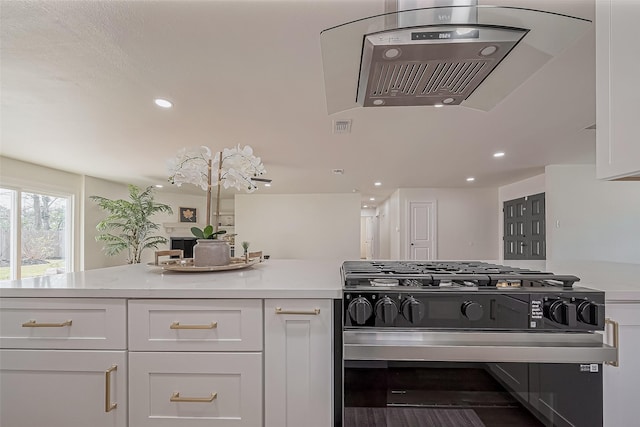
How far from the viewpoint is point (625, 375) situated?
1.00 m

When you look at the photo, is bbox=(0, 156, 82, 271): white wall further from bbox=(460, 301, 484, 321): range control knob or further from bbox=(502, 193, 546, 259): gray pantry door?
bbox=(502, 193, 546, 259): gray pantry door

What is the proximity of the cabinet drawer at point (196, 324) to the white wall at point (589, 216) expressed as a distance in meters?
5.67

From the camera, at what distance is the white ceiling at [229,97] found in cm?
148

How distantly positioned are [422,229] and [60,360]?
7.40 metres

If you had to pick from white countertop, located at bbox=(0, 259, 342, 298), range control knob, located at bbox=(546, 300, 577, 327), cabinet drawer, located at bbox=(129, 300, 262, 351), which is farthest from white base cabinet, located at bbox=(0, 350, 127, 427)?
range control knob, located at bbox=(546, 300, 577, 327)

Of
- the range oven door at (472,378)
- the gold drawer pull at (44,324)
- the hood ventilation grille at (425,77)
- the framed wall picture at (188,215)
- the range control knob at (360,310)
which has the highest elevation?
the hood ventilation grille at (425,77)

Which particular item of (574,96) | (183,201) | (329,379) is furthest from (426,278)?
(183,201)

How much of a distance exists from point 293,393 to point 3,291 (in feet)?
3.85

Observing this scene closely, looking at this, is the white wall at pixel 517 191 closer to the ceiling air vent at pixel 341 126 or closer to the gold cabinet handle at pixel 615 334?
the ceiling air vent at pixel 341 126

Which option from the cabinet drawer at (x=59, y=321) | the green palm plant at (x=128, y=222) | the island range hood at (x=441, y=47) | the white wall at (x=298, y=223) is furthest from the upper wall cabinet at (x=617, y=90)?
the white wall at (x=298, y=223)

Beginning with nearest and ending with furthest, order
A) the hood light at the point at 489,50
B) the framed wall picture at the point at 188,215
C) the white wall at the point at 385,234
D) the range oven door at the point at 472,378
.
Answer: the hood light at the point at 489,50, the range oven door at the point at 472,378, the framed wall picture at the point at 188,215, the white wall at the point at 385,234

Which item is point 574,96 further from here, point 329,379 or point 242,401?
point 242,401

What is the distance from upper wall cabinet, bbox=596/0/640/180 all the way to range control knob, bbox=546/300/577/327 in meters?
0.43

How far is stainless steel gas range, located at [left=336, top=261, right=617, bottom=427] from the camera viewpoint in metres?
0.96
